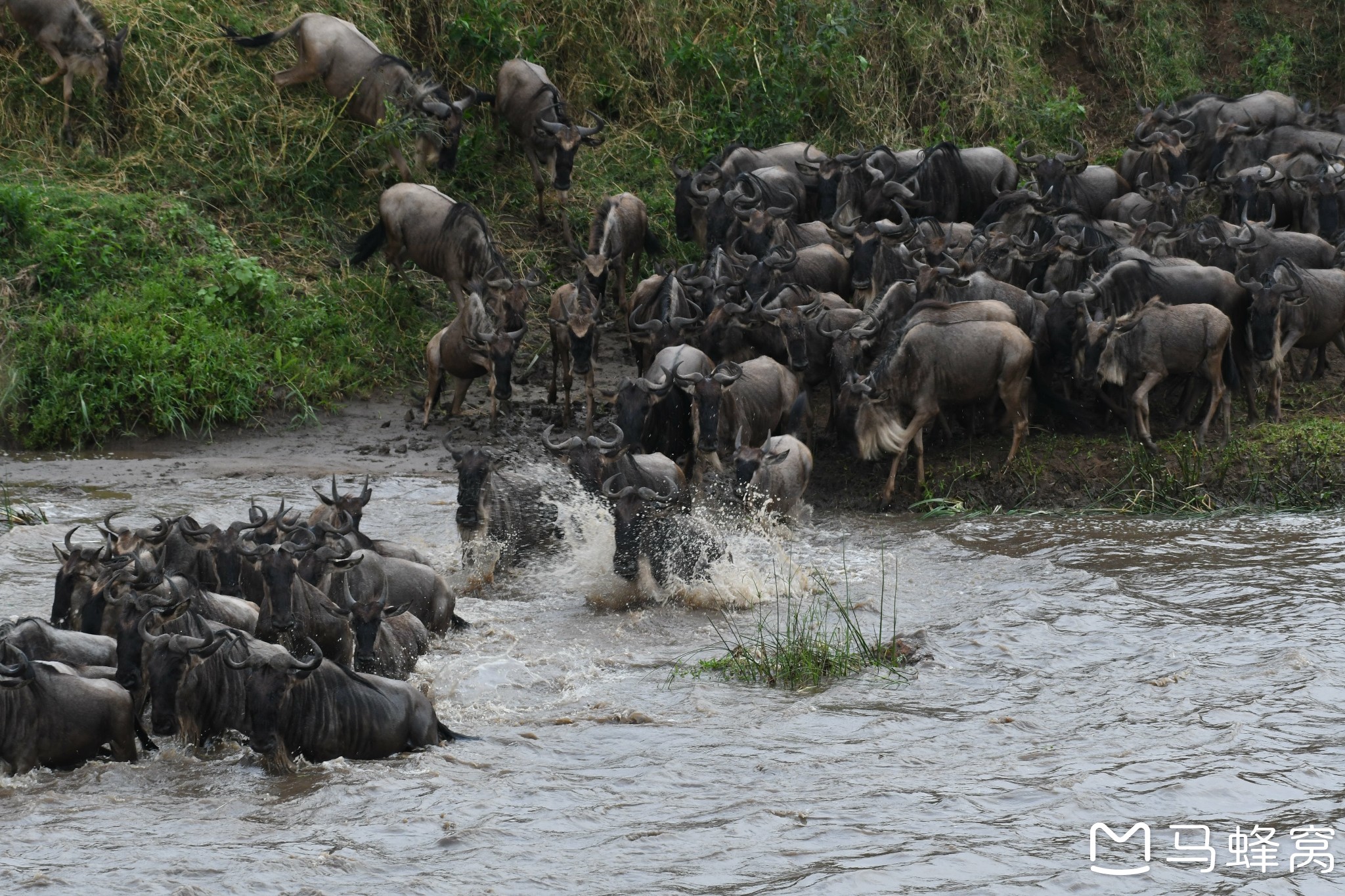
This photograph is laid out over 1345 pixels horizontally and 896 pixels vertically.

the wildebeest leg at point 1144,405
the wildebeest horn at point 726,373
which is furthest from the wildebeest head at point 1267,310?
the wildebeest horn at point 726,373

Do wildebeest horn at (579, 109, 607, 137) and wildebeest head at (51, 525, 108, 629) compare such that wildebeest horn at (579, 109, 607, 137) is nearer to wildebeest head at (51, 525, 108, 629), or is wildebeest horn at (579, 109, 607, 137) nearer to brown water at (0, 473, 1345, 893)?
brown water at (0, 473, 1345, 893)

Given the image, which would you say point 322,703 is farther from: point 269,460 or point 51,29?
Result: point 51,29

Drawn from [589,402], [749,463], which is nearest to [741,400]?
[749,463]

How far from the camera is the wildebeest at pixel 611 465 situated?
9430 mm

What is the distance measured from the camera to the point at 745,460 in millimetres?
10141

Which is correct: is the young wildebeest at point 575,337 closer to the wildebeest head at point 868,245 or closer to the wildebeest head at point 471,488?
the wildebeest head at point 868,245

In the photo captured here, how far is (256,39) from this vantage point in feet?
49.1

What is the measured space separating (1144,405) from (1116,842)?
5.56 m

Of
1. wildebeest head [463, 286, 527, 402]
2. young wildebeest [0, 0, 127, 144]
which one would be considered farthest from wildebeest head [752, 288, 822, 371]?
young wildebeest [0, 0, 127, 144]

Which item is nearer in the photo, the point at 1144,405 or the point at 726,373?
the point at 726,373

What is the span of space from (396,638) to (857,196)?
7.87 metres

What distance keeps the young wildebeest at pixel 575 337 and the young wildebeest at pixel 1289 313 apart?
191 inches

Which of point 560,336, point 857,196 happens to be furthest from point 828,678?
point 857,196

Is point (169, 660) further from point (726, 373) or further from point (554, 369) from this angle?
point (554, 369)
